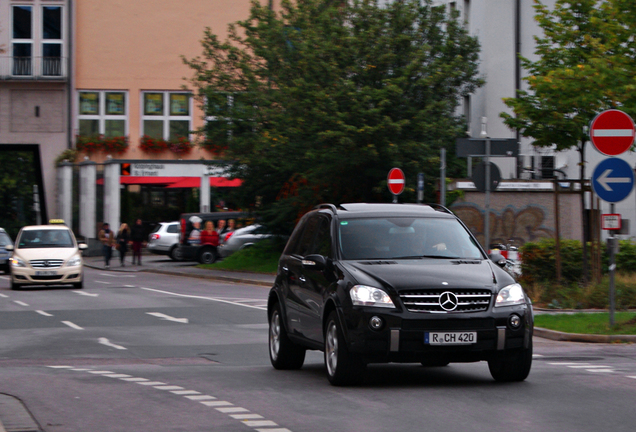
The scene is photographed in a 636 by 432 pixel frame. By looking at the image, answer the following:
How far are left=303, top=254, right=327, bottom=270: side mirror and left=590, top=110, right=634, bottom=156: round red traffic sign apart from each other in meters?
5.73

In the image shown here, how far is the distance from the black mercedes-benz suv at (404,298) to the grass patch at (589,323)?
15.4ft

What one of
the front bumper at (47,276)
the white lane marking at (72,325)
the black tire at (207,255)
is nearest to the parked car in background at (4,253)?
the black tire at (207,255)

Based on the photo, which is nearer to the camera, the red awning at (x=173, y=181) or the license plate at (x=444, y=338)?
the license plate at (x=444, y=338)

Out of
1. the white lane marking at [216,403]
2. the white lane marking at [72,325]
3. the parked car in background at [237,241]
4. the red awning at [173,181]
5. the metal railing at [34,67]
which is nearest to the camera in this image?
the white lane marking at [216,403]

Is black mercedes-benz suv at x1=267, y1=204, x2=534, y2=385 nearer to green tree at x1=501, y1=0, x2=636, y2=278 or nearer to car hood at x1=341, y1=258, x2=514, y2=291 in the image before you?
car hood at x1=341, y1=258, x2=514, y2=291

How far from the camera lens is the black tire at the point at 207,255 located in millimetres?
39344

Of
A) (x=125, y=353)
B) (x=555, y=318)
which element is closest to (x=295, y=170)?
(x=555, y=318)

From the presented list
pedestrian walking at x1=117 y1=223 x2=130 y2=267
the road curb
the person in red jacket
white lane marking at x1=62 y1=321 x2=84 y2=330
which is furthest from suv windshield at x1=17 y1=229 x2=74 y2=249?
A: the road curb

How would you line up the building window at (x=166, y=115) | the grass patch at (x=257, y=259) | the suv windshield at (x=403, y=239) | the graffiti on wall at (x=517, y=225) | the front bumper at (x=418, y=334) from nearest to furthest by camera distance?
the front bumper at (x=418, y=334)
the suv windshield at (x=403, y=239)
the graffiti on wall at (x=517, y=225)
the grass patch at (x=257, y=259)
the building window at (x=166, y=115)

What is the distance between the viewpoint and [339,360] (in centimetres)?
862

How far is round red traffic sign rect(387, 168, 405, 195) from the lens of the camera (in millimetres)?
23750

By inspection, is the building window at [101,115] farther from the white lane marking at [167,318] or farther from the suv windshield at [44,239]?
the white lane marking at [167,318]

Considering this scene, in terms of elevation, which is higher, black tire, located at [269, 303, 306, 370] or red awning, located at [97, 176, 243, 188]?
red awning, located at [97, 176, 243, 188]

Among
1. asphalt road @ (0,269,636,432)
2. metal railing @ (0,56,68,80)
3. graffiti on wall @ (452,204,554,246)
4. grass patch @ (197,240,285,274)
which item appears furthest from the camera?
metal railing @ (0,56,68,80)
